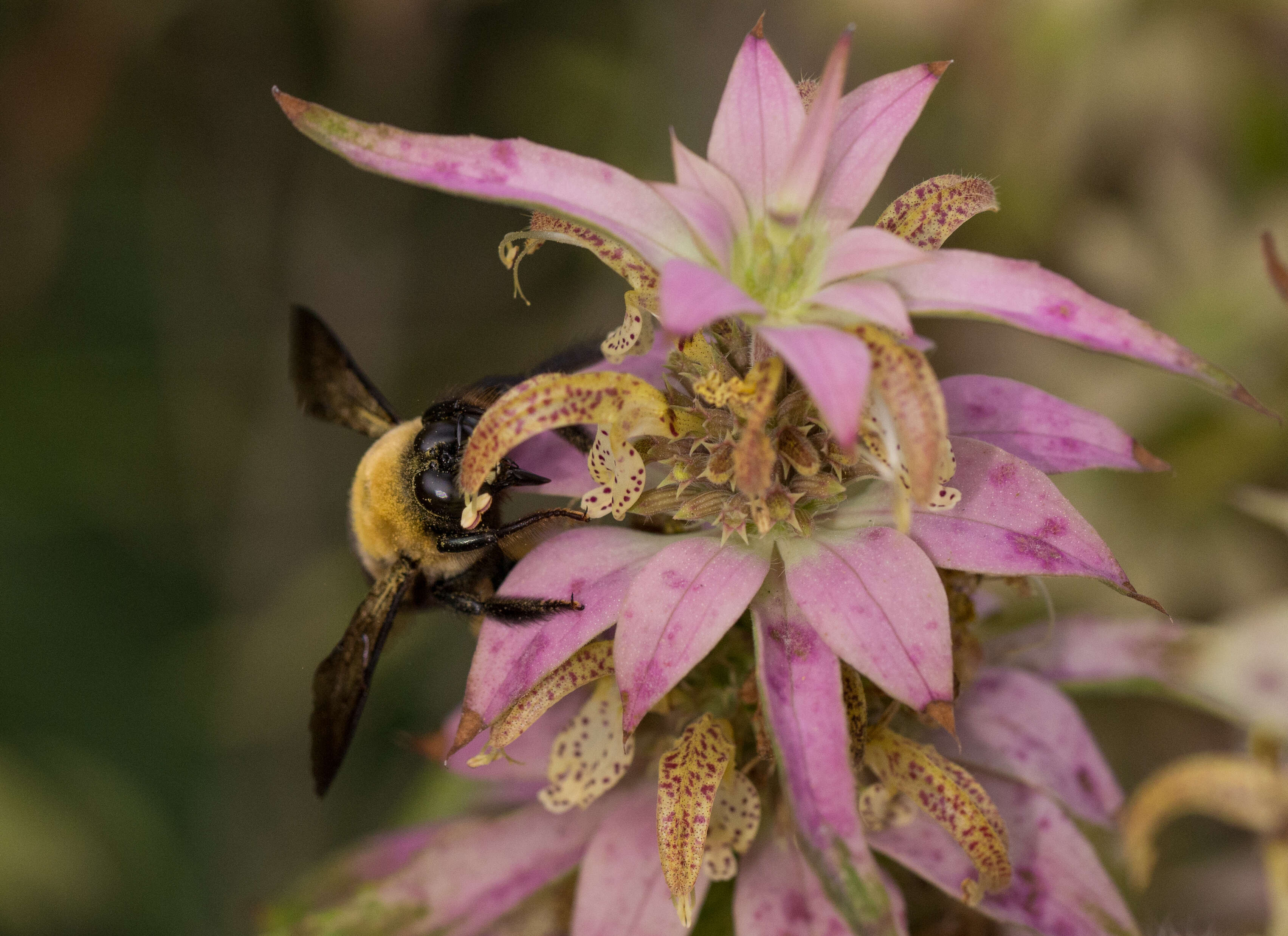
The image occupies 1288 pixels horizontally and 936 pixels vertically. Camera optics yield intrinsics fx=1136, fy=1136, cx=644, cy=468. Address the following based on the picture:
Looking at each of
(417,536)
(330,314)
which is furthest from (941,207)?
(330,314)

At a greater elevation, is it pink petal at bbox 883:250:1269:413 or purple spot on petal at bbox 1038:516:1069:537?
pink petal at bbox 883:250:1269:413

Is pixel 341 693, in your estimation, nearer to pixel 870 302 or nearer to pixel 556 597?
pixel 556 597

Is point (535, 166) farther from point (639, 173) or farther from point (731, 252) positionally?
point (639, 173)

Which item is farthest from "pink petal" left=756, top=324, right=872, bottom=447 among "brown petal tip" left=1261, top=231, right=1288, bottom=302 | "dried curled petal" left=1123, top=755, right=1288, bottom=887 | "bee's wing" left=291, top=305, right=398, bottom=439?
"dried curled petal" left=1123, top=755, right=1288, bottom=887

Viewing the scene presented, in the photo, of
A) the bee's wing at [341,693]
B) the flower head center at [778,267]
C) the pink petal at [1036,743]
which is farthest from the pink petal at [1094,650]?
the bee's wing at [341,693]

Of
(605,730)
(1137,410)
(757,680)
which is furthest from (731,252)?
(1137,410)

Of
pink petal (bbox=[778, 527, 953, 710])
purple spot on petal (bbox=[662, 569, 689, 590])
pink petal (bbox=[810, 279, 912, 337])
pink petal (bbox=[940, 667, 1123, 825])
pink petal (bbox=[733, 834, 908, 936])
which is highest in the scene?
pink petal (bbox=[810, 279, 912, 337])

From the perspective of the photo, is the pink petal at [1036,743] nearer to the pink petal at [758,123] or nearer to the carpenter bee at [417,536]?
the carpenter bee at [417,536]

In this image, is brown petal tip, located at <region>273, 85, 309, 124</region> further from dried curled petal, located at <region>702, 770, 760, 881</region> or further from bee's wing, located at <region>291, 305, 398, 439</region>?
dried curled petal, located at <region>702, 770, 760, 881</region>
